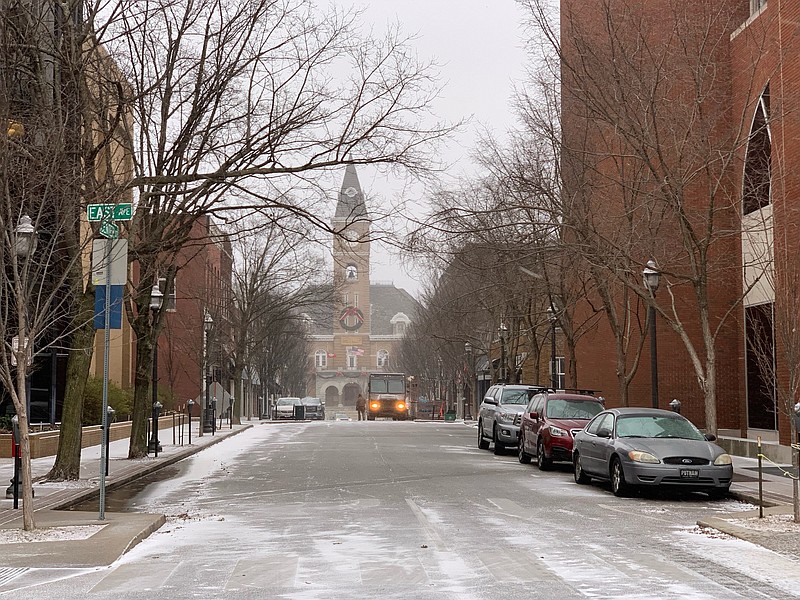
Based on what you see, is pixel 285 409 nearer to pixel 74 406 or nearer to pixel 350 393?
pixel 74 406

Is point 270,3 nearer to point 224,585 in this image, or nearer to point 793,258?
point 793,258

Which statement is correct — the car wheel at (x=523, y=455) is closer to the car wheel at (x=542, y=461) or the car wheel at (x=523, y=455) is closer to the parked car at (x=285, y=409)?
the car wheel at (x=542, y=461)

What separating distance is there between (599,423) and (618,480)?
1.90 metres

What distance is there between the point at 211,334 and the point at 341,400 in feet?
358

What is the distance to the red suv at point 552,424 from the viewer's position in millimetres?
22906

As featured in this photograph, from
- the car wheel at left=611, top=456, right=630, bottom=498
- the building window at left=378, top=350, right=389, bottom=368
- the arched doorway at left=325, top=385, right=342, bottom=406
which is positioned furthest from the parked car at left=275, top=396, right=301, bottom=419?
the building window at left=378, top=350, right=389, bottom=368

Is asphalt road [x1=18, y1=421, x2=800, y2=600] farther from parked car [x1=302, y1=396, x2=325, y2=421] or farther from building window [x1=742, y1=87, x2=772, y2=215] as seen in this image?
parked car [x1=302, y1=396, x2=325, y2=421]

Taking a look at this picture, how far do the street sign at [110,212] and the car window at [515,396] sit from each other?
17.6 meters

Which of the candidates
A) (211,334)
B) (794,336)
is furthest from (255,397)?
(794,336)

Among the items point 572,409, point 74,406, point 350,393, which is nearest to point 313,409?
point 572,409

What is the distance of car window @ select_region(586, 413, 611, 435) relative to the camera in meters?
18.8

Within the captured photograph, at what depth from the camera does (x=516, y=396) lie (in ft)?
98.4

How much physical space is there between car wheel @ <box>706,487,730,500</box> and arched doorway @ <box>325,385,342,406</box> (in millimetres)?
140880

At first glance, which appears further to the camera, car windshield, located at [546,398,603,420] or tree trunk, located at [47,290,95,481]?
car windshield, located at [546,398,603,420]
